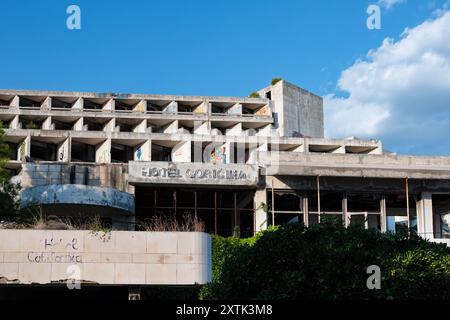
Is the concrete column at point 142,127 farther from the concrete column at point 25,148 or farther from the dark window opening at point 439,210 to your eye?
the dark window opening at point 439,210

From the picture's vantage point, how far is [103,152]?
67750 millimetres

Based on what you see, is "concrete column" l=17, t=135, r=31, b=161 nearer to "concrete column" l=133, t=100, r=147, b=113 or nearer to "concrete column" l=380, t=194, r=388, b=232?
"concrete column" l=133, t=100, r=147, b=113

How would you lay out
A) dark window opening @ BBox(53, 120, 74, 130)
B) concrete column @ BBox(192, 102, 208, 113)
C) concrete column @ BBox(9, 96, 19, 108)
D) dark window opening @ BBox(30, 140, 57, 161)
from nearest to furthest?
dark window opening @ BBox(30, 140, 57, 161), concrete column @ BBox(9, 96, 19, 108), dark window opening @ BBox(53, 120, 74, 130), concrete column @ BBox(192, 102, 208, 113)

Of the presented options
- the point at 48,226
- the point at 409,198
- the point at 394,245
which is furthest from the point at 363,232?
the point at 409,198

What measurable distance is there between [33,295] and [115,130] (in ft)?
157

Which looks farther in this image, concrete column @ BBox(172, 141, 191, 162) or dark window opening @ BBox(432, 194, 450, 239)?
concrete column @ BBox(172, 141, 191, 162)

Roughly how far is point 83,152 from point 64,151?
2.90m

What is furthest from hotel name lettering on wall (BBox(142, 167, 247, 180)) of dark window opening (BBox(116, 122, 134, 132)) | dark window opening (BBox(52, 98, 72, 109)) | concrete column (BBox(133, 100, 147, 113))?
dark window opening (BBox(52, 98, 72, 109))

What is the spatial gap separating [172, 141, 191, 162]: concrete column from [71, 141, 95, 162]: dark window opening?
8445mm

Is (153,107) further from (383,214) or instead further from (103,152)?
(383,214)

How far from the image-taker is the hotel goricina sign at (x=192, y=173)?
124ft

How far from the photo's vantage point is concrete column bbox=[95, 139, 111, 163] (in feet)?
218

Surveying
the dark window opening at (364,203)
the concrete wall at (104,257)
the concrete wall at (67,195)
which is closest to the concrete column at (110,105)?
the dark window opening at (364,203)

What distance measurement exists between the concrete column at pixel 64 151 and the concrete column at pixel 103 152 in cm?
315
